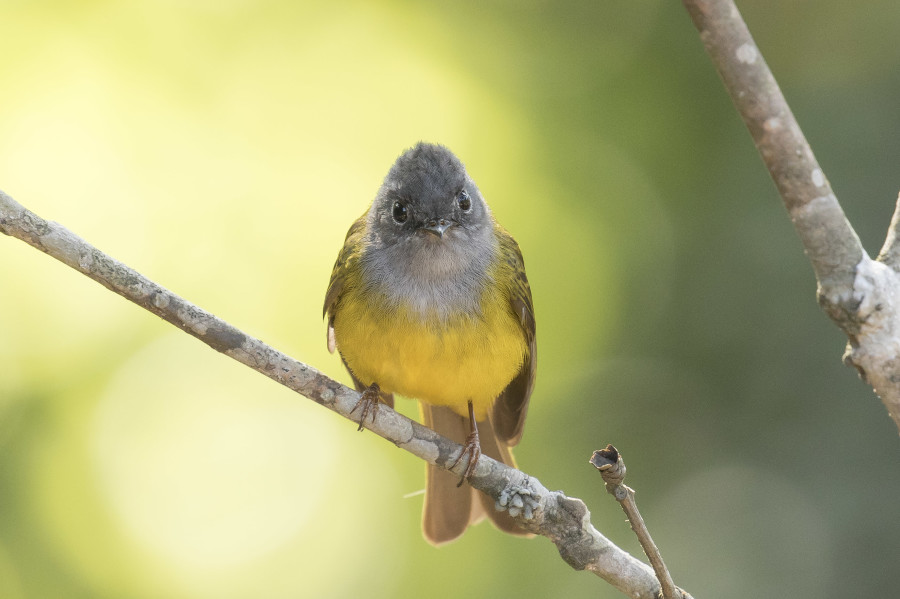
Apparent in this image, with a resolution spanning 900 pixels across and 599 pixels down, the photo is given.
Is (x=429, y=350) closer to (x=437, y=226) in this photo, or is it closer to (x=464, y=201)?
(x=437, y=226)

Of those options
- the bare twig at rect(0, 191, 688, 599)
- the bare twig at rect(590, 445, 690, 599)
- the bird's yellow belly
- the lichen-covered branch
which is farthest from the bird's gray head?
the lichen-covered branch

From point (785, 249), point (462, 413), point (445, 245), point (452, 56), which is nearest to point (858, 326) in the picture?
point (445, 245)

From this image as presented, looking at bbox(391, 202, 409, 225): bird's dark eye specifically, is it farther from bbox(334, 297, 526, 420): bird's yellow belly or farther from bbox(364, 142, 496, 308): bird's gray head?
bbox(334, 297, 526, 420): bird's yellow belly

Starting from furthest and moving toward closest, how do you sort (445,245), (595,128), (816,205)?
(595,128) → (445,245) → (816,205)

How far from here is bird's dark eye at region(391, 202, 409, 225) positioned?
401 cm

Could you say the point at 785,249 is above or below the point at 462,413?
above

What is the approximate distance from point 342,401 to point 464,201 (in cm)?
135

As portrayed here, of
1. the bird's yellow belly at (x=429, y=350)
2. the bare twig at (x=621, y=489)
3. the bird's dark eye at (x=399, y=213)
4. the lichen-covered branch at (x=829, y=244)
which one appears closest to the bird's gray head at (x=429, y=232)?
the bird's dark eye at (x=399, y=213)

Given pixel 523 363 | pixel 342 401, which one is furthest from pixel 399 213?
pixel 342 401

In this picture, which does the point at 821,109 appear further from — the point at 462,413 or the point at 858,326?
the point at 858,326

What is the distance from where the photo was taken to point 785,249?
18.6 ft

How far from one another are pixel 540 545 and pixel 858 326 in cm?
441

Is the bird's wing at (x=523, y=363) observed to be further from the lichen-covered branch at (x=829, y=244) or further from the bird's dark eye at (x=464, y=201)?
the lichen-covered branch at (x=829, y=244)

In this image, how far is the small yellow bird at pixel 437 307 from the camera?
3.69 m
